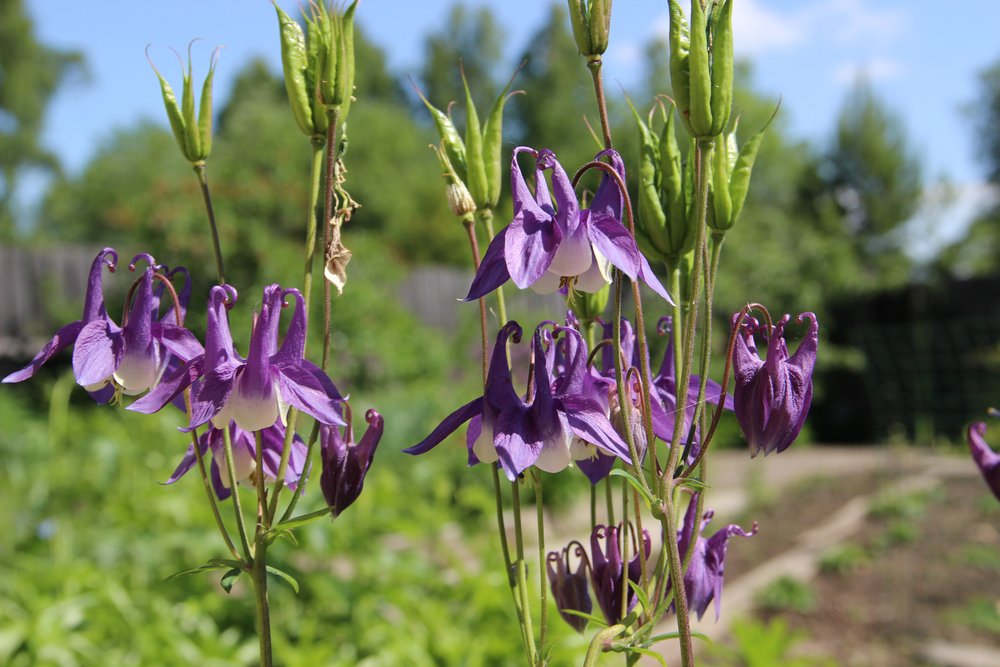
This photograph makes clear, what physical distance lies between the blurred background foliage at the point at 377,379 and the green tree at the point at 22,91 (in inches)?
2.3

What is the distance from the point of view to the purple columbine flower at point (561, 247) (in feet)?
2.10

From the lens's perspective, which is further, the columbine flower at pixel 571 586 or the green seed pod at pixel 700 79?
the columbine flower at pixel 571 586

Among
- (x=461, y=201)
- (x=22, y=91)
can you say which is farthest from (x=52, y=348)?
(x=22, y=91)

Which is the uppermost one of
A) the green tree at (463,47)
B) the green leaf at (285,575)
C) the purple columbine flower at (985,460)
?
the green tree at (463,47)

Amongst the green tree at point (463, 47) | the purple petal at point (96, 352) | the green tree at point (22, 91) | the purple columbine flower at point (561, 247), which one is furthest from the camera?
the green tree at point (463, 47)

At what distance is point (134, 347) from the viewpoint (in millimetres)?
763

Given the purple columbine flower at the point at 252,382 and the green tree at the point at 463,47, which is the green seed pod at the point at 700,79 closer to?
the purple columbine flower at the point at 252,382

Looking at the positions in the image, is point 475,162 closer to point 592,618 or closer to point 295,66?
point 295,66

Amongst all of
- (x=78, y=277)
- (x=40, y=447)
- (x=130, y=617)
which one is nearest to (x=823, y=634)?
(x=130, y=617)

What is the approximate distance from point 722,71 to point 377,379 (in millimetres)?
8593

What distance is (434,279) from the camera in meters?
13.8

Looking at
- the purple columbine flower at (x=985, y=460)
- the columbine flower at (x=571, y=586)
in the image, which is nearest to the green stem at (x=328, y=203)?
the columbine flower at (x=571, y=586)

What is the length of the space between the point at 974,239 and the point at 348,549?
64.0 ft

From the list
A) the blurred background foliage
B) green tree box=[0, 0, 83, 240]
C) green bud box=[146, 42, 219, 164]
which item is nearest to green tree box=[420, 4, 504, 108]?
the blurred background foliage
